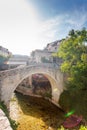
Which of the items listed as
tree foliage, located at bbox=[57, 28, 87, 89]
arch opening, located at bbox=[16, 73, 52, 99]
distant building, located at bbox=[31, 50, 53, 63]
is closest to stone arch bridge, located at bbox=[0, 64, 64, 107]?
arch opening, located at bbox=[16, 73, 52, 99]

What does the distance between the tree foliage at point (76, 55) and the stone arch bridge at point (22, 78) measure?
2886mm

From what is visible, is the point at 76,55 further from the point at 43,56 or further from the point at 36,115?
the point at 43,56

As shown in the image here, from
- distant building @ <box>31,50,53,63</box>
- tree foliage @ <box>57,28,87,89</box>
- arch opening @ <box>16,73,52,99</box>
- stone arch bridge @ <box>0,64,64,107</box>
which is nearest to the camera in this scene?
stone arch bridge @ <box>0,64,64,107</box>

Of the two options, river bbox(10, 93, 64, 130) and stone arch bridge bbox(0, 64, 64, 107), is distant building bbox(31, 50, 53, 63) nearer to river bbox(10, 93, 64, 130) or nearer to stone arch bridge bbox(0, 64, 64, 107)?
stone arch bridge bbox(0, 64, 64, 107)

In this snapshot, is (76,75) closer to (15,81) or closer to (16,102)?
(15,81)

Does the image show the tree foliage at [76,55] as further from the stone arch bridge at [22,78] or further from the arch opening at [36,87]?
the arch opening at [36,87]

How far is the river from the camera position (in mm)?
13906

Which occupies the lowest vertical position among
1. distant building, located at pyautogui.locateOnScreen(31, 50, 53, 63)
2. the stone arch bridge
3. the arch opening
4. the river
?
the river

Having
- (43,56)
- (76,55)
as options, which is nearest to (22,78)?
(76,55)

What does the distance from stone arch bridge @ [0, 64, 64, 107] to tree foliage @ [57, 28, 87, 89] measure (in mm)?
2886

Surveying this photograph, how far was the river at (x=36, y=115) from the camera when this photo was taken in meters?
13.9

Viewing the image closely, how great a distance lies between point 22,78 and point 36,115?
476 cm

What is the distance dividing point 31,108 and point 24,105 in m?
1.44

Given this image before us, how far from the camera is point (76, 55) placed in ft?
57.1
